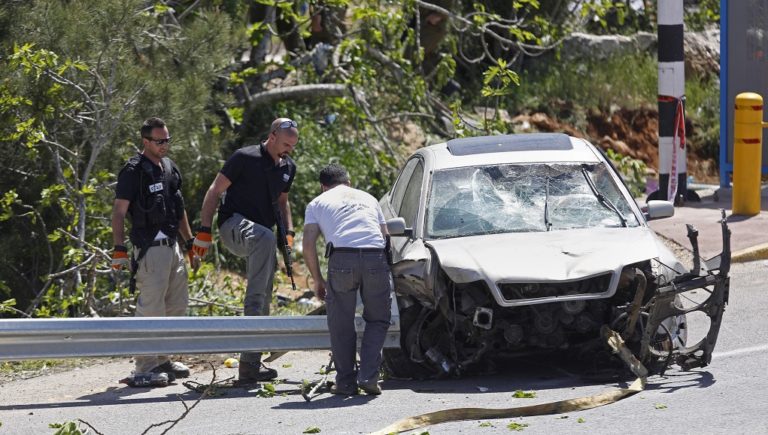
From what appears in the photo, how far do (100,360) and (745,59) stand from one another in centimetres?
849

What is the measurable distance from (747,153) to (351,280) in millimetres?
6381

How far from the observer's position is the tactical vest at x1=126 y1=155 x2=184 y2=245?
8.15 m

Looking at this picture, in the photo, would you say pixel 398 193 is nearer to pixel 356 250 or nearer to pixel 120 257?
pixel 356 250

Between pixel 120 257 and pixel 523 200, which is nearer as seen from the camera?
pixel 120 257

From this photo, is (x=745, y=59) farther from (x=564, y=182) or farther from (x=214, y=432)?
(x=214, y=432)

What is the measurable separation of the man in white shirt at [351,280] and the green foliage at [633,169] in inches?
285

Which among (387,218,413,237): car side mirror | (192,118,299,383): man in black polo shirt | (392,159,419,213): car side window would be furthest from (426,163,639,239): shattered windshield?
(192,118,299,383): man in black polo shirt

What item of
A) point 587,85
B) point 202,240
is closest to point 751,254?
point 202,240

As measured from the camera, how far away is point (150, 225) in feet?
26.9

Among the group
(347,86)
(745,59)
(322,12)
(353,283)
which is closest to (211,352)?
(353,283)

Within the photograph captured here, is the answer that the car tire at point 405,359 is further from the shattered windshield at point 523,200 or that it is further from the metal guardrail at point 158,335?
the shattered windshield at point 523,200

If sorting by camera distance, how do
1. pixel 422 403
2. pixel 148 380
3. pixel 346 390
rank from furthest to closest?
pixel 148 380 < pixel 346 390 < pixel 422 403

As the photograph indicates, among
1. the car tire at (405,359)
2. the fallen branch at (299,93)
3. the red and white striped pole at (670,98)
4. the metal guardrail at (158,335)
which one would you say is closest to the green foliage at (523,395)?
the car tire at (405,359)

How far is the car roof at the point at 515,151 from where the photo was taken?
880cm
